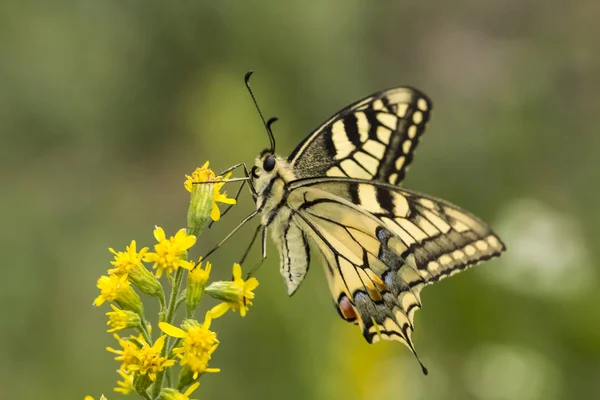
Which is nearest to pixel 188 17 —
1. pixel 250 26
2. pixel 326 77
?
pixel 250 26

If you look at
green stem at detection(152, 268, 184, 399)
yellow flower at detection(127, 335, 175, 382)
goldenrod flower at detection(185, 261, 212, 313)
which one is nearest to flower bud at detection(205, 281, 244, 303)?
goldenrod flower at detection(185, 261, 212, 313)

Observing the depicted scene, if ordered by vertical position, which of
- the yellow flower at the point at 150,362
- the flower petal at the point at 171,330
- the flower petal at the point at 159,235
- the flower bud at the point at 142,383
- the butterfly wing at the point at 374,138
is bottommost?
the flower bud at the point at 142,383

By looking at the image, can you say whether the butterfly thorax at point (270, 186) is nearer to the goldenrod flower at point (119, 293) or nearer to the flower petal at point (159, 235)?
the flower petal at point (159, 235)

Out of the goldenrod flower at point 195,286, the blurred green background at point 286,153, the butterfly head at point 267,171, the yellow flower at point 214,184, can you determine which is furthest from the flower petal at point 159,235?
the blurred green background at point 286,153

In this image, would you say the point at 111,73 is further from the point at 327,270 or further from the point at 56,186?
the point at 327,270

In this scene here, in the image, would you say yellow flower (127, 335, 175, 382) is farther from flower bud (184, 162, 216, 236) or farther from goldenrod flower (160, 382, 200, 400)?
flower bud (184, 162, 216, 236)

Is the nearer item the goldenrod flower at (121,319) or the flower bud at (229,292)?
the goldenrod flower at (121,319)
